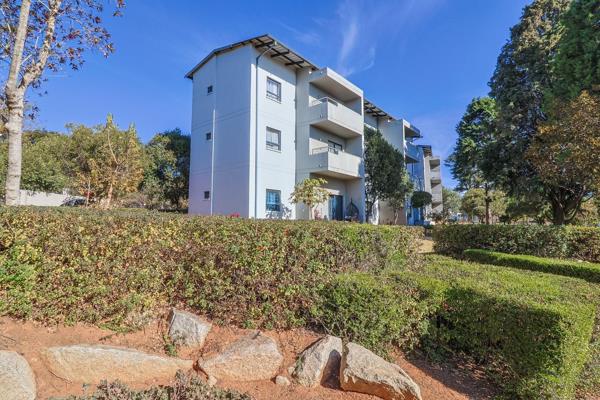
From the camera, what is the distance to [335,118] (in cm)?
1736

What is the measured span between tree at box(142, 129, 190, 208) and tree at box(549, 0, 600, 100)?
67.7 feet

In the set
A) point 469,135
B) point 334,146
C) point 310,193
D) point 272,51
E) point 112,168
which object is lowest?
point 310,193

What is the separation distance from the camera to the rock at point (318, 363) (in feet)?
10.8

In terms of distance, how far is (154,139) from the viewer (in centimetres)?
1997

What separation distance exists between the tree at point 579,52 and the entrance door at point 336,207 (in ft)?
37.9

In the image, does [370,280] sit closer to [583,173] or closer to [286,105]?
[583,173]

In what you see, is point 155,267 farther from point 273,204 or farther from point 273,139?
point 273,139

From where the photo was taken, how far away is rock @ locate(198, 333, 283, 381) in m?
3.21

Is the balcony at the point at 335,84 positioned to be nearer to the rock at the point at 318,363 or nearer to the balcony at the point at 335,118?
the balcony at the point at 335,118

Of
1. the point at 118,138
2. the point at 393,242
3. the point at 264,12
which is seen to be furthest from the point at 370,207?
the point at 118,138

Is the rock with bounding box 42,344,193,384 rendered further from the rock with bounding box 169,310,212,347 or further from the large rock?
the large rock

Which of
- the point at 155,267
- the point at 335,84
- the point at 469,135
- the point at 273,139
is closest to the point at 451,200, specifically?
the point at 469,135

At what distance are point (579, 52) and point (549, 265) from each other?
11069mm

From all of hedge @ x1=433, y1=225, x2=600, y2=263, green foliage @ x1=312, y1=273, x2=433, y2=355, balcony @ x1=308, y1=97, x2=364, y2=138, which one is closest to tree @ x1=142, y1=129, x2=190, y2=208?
balcony @ x1=308, y1=97, x2=364, y2=138
